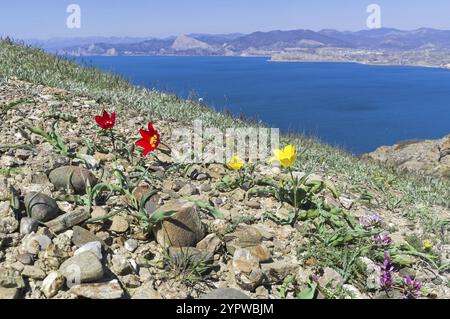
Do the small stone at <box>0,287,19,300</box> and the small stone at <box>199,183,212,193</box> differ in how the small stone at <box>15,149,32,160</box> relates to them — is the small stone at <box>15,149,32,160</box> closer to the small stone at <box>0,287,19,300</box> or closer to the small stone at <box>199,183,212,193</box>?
the small stone at <box>199,183,212,193</box>

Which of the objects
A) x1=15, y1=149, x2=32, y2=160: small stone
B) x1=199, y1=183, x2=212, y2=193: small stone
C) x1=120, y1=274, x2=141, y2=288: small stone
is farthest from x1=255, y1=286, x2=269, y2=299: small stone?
x1=15, y1=149, x2=32, y2=160: small stone

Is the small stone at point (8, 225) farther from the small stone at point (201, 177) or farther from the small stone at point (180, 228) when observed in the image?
the small stone at point (201, 177)

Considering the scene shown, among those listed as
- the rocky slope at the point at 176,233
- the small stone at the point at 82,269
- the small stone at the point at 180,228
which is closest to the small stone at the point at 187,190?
the rocky slope at the point at 176,233

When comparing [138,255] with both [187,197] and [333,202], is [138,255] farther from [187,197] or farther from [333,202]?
[333,202]

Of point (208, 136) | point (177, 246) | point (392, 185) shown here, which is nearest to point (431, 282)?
point (177, 246)

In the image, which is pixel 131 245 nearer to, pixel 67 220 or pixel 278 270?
pixel 67 220
